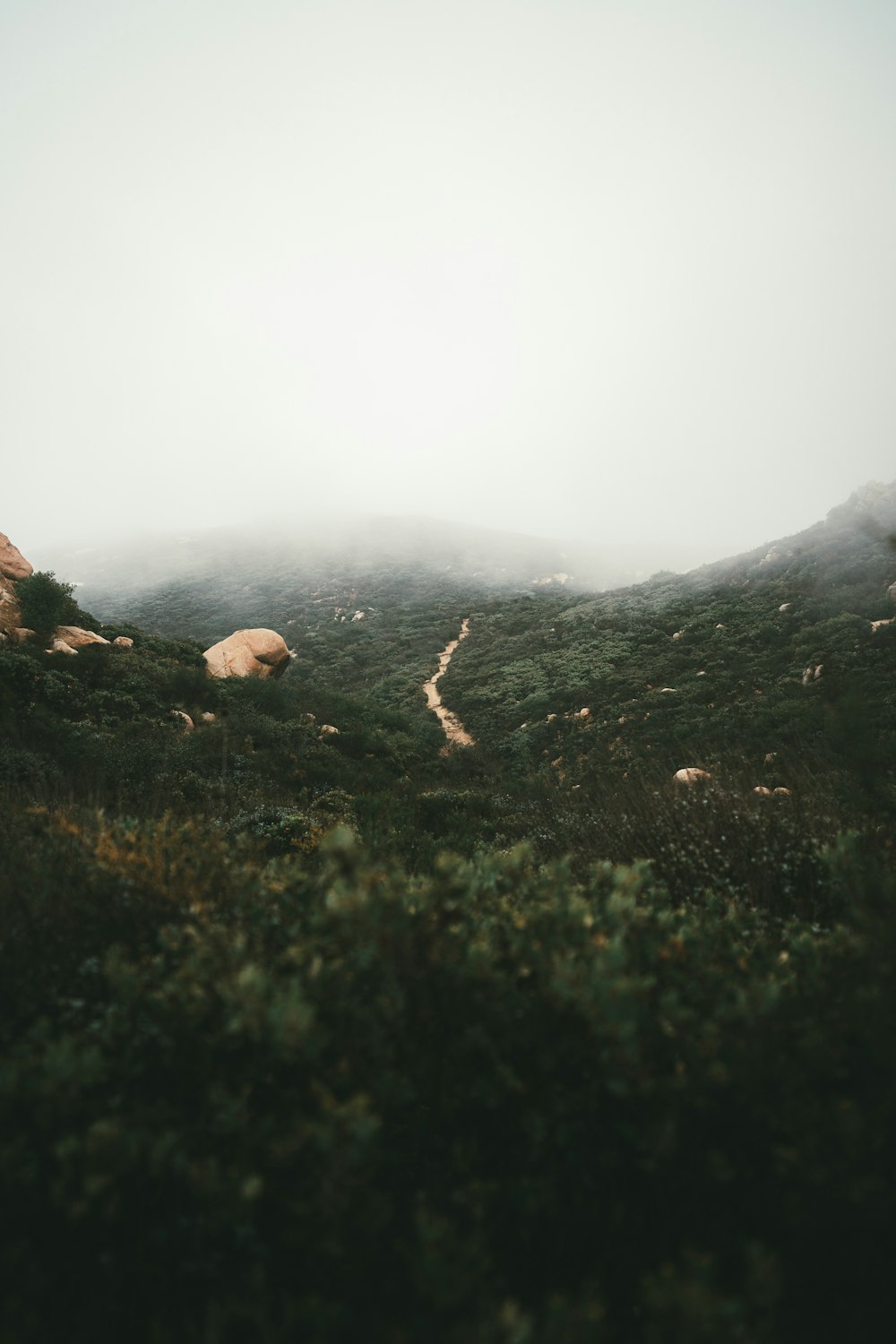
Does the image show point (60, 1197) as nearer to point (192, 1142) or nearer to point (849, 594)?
point (192, 1142)

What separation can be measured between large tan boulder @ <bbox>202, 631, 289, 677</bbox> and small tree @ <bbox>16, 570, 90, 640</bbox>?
433 cm

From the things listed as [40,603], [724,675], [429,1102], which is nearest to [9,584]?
[40,603]

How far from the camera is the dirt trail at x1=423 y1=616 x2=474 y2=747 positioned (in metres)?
18.7

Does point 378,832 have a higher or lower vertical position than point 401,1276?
lower

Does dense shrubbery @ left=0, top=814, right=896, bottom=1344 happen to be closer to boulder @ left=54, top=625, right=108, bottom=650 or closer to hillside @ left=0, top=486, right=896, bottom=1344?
hillside @ left=0, top=486, right=896, bottom=1344

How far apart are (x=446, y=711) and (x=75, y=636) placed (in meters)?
13.0

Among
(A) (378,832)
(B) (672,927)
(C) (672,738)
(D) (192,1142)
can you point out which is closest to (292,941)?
(D) (192,1142)

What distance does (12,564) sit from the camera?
16.0 meters

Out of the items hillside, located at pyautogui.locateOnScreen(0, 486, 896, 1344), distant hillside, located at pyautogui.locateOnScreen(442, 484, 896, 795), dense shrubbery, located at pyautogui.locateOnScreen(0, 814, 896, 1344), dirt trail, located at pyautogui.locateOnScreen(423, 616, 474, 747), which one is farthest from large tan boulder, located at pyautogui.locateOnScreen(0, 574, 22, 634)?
dense shrubbery, located at pyautogui.locateOnScreen(0, 814, 896, 1344)

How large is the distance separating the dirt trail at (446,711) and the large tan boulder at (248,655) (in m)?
6.60

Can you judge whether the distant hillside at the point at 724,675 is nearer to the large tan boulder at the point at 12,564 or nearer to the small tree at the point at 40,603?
the small tree at the point at 40,603

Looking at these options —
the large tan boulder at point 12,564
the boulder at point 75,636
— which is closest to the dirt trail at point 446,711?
the boulder at point 75,636

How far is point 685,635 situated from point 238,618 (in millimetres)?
32162

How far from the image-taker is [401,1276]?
5.25ft
